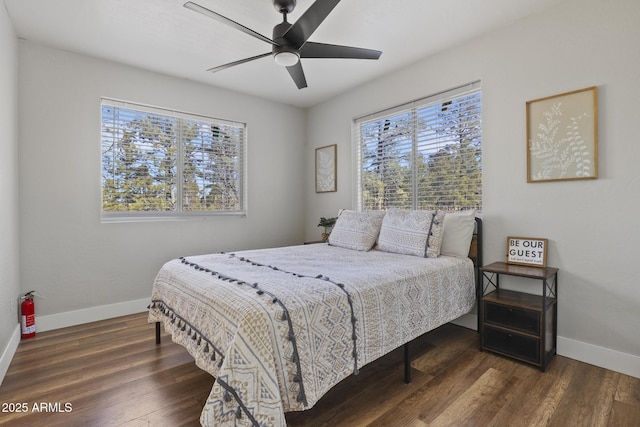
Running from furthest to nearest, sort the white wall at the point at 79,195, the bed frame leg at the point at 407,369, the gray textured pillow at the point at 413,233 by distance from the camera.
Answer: the white wall at the point at 79,195 → the gray textured pillow at the point at 413,233 → the bed frame leg at the point at 407,369

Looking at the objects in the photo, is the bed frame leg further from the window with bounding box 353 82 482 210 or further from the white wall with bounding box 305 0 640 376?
the window with bounding box 353 82 482 210

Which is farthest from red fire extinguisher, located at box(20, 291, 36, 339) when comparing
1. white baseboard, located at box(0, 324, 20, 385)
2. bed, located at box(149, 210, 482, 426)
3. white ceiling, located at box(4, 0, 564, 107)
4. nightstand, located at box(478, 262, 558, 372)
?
nightstand, located at box(478, 262, 558, 372)

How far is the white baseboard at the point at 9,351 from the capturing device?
2043 mm

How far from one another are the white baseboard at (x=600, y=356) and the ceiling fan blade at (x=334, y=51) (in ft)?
8.63

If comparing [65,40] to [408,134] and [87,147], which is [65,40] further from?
[408,134]

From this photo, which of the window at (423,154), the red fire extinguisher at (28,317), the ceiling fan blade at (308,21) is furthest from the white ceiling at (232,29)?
the red fire extinguisher at (28,317)

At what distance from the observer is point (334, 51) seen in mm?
2279

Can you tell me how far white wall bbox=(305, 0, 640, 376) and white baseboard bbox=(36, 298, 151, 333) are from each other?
364cm

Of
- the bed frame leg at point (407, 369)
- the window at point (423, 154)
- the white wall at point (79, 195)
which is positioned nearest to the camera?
the bed frame leg at point (407, 369)

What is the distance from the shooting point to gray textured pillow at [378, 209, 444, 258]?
8.62ft

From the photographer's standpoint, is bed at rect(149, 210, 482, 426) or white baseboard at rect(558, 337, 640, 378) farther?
white baseboard at rect(558, 337, 640, 378)

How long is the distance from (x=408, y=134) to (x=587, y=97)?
5.04 ft

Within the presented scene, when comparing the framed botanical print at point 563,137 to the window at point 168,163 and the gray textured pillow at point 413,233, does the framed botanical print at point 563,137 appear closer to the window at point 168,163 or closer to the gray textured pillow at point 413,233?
the gray textured pillow at point 413,233

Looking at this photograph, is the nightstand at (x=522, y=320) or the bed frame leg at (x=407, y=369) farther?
the nightstand at (x=522, y=320)
